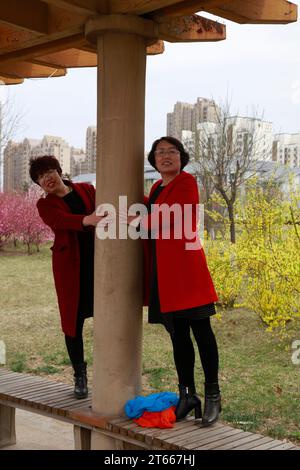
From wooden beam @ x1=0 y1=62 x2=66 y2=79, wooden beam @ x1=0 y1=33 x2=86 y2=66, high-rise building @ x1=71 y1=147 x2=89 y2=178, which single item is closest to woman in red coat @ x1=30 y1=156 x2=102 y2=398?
wooden beam @ x1=0 y1=33 x2=86 y2=66

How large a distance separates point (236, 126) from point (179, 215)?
50.4 ft

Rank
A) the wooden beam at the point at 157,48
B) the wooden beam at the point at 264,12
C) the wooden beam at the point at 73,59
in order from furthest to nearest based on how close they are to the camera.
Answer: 1. the wooden beam at the point at 73,59
2. the wooden beam at the point at 157,48
3. the wooden beam at the point at 264,12

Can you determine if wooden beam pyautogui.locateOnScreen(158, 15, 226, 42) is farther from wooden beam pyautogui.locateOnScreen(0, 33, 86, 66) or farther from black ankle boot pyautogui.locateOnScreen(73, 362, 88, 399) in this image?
black ankle boot pyautogui.locateOnScreen(73, 362, 88, 399)

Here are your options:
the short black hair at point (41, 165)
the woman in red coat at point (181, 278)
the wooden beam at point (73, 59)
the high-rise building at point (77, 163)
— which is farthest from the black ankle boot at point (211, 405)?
the high-rise building at point (77, 163)

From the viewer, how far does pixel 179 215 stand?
3234 millimetres

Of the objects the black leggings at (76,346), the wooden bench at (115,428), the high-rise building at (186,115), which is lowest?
the wooden bench at (115,428)

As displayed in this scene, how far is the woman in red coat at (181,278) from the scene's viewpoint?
10.6 feet

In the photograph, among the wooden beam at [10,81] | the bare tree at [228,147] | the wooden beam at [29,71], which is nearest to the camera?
the wooden beam at [29,71]

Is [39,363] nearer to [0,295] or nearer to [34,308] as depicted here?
[34,308]

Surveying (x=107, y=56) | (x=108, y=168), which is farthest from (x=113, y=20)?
(x=108, y=168)

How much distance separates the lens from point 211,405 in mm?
3283

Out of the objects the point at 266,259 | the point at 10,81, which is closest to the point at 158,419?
the point at 10,81

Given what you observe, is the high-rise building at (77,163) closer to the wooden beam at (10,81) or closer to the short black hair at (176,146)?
the wooden beam at (10,81)

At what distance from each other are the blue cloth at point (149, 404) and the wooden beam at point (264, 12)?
7.12 feet
